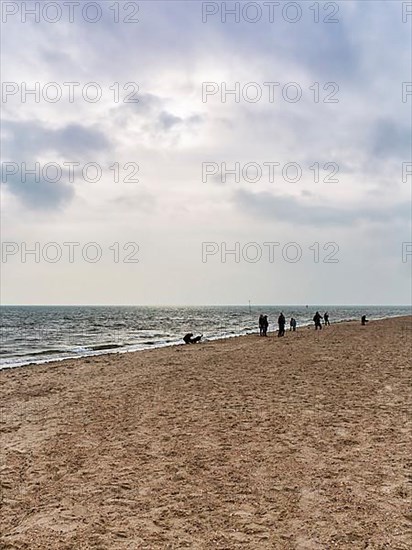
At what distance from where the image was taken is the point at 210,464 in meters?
7.81

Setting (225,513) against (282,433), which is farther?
(282,433)

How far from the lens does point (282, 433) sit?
30.9 feet

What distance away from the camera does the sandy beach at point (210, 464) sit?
5566 millimetres

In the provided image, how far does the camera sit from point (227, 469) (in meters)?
7.56

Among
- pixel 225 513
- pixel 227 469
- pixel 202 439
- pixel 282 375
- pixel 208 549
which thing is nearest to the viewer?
pixel 208 549

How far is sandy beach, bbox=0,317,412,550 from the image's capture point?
557 cm

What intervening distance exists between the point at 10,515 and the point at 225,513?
283 cm

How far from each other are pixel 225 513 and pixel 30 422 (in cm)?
683

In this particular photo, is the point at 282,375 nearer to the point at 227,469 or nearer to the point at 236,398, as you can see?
the point at 236,398

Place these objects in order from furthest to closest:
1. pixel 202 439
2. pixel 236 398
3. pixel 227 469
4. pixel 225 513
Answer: pixel 236 398 < pixel 202 439 < pixel 227 469 < pixel 225 513

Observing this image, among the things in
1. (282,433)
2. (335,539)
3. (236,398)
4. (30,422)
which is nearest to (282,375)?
(236,398)

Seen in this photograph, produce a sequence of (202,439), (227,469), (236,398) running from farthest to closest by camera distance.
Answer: (236,398), (202,439), (227,469)

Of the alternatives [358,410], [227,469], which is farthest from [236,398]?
[227,469]

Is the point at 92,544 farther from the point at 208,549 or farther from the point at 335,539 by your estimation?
the point at 335,539
